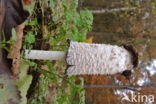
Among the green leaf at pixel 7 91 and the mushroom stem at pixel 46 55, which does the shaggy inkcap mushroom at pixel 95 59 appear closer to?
the mushroom stem at pixel 46 55

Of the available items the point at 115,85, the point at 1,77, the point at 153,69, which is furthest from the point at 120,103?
the point at 1,77

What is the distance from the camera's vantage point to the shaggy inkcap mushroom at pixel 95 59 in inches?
86.4

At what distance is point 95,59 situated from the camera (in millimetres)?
2199

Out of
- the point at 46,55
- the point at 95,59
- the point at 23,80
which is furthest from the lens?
the point at 23,80

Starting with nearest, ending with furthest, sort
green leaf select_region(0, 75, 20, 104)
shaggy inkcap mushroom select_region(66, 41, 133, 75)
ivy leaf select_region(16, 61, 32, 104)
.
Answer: green leaf select_region(0, 75, 20, 104) → shaggy inkcap mushroom select_region(66, 41, 133, 75) → ivy leaf select_region(16, 61, 32, 104)

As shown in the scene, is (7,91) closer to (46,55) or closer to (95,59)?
(46,55)

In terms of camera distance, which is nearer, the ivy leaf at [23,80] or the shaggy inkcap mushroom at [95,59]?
the shaggy inkcap mushroom at [95,59]

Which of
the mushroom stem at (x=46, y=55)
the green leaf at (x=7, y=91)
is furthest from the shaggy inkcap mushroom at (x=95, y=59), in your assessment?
the green leaf at (x=7, y=91)

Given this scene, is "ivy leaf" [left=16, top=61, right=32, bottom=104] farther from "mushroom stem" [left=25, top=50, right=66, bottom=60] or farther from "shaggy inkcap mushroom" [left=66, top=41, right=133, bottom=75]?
"shaggy inkcap mushroom" [left=66, top=41, right=133, bottom=75]

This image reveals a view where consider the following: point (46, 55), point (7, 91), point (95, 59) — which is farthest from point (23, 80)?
point (95, 59)

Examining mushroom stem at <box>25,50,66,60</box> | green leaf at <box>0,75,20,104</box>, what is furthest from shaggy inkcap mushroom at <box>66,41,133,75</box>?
green leaf at <box>0,75,20,104</box>

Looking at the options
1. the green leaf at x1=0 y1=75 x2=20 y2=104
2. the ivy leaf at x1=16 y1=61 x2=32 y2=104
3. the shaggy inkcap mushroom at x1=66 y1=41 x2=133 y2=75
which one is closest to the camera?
the green leaf at x1=0 y1=75 x2=20 y2=104

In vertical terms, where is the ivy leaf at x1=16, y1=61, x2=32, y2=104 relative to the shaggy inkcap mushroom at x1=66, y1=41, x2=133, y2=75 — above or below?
below

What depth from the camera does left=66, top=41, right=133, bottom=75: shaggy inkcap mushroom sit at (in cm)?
220
